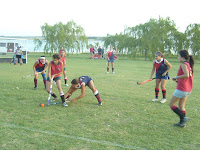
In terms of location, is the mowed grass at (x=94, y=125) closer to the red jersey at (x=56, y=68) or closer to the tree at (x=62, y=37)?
the red jersey at (x=56, y=68)

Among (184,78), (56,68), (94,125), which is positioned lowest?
(94,125)

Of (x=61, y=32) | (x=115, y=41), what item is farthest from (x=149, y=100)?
(x=115, y=41)

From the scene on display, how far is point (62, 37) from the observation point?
4231 cm

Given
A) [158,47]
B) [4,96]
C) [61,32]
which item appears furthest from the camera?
[61,32]

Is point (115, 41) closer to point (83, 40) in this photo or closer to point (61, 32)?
point (83, 40)

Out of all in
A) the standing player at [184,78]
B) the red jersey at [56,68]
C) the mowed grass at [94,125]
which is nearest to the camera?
the mowed grass at [94,125]

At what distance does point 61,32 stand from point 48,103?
1433 inches

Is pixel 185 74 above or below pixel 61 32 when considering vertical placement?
below

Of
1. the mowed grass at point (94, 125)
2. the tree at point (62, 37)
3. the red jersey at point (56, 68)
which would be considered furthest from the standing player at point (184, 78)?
the tree at point (62, 37)

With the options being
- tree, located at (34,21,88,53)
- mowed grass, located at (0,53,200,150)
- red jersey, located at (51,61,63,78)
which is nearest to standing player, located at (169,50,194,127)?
mowed grass, located at (0,53,200,150)

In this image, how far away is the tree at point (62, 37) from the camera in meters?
42.4

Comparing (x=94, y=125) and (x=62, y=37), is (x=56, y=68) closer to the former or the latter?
(x=94, y=125)

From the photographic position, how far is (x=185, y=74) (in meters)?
5.21

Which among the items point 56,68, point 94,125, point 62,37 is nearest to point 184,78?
point 94,125
